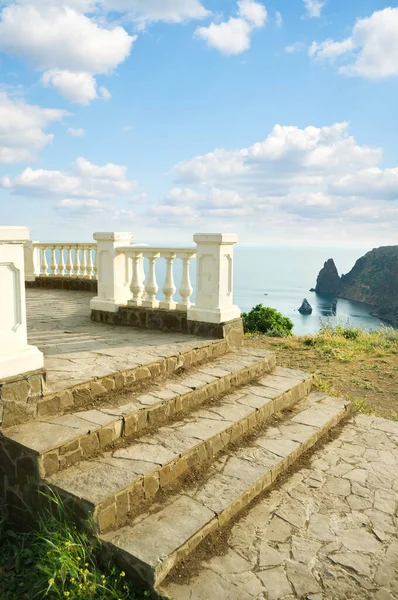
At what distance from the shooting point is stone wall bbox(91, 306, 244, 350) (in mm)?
5809

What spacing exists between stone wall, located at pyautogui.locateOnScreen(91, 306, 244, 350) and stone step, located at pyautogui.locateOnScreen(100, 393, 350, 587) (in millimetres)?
1528

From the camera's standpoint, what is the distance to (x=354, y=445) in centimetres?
462

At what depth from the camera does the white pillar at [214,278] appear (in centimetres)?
557

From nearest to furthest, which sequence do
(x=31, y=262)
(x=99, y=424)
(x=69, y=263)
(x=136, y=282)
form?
(x=99, y=424) < (x=136, y=282) < (x=69, y=263) < (x=31, y=262)

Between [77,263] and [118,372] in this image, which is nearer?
[118,372]

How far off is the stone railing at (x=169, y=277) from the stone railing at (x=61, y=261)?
357 cm

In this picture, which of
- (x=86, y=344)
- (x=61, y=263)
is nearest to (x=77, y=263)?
(x=61, y=263)

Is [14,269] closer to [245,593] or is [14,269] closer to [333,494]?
[245,593]

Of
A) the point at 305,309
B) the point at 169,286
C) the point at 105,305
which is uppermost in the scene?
the point at 169,286

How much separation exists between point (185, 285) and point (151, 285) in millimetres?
586

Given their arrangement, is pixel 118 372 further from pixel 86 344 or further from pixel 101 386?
pixel 86 344

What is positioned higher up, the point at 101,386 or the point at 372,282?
the point at 101,386

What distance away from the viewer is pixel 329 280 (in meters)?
95.7

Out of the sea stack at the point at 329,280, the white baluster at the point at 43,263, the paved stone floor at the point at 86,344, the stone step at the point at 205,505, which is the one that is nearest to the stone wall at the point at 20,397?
the paved stone floor at the point at 86,344
